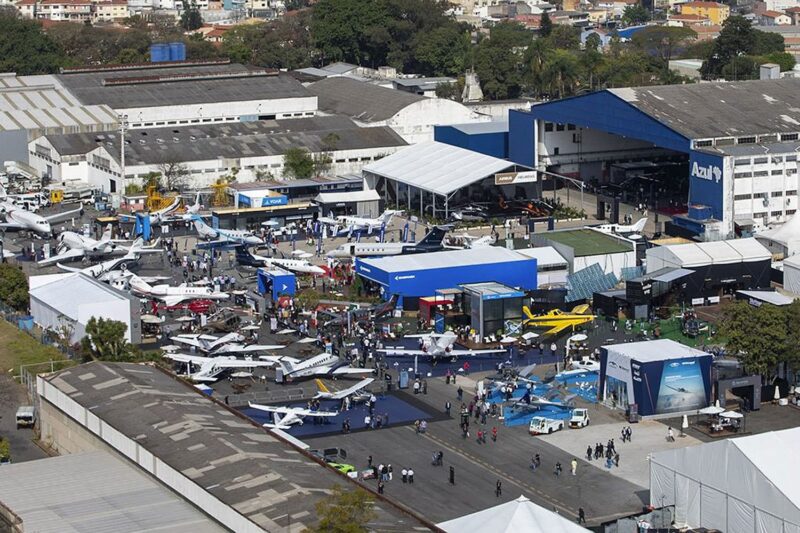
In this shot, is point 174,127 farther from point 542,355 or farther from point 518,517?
point 518,517

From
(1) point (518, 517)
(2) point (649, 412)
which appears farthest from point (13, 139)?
(1) point (518, 517)

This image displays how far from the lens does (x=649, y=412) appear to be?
55.9m

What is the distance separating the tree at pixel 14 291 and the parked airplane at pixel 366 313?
13.4 m

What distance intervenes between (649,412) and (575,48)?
4434 inches

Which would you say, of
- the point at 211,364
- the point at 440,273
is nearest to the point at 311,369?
the point at 211,364

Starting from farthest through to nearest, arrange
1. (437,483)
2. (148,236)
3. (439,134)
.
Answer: (439,134), (148,236), (437,483)

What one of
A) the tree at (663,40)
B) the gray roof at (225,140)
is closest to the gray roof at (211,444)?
the gray roof at (225,140)

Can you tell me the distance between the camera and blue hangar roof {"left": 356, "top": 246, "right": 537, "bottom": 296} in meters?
70.5

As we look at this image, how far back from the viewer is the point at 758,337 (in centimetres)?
5694

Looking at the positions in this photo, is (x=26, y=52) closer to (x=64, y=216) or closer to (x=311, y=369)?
(x=64, y=216)

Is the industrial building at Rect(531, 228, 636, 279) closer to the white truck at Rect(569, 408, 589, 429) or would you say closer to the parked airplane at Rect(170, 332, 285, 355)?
the parked airplane at Rect(170, 332, 285, 355)

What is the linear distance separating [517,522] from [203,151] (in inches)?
2377

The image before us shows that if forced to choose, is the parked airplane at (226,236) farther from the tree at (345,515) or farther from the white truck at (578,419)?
the tree at (345,515)

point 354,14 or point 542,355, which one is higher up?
point 354,14
